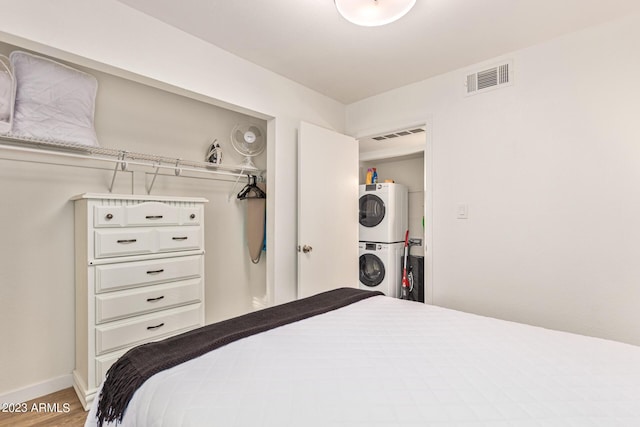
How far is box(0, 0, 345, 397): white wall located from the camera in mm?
1667

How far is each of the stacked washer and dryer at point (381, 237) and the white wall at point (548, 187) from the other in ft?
5.11

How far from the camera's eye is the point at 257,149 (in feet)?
10.2

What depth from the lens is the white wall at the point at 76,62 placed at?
167 cm

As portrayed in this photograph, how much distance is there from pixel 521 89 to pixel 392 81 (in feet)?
3.26

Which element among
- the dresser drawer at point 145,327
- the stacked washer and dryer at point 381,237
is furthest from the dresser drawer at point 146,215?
the stacked washer and dryer at point 381,237

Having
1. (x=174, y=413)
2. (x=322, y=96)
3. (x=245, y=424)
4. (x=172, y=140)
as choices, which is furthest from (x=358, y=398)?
(x=322, y=96)

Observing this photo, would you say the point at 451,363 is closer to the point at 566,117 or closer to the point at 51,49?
the point at 566,117

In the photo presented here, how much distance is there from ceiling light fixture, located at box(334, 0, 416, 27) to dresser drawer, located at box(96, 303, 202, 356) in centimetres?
212

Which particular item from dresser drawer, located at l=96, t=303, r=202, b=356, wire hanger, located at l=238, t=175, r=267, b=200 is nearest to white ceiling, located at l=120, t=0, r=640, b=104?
wire hanger, located at l=238, t=175, r=267, b=200

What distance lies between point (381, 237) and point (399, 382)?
336cm

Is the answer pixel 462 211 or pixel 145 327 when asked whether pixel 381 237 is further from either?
pixel 145 327

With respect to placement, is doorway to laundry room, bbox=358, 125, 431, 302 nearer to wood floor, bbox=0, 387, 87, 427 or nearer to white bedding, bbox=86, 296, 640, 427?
white bedding, bbox=86, 296, 640, 427

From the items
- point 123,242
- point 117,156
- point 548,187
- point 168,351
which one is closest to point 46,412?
point 123,242

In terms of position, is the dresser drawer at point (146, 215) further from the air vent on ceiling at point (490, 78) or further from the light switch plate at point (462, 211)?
the air vent on ceiling at point (490, 78)
